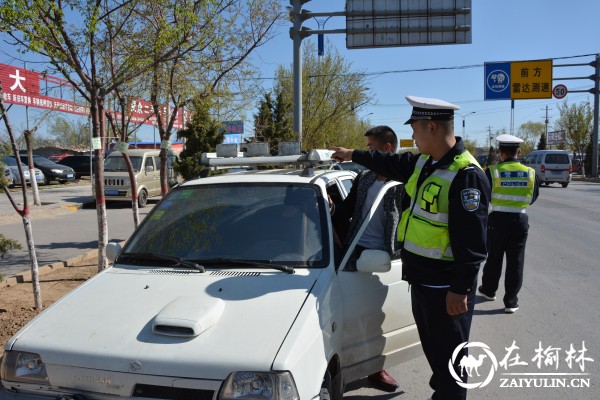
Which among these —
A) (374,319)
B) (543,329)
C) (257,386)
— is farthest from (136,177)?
(257,386)

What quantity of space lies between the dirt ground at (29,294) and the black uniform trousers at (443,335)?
3694 mm

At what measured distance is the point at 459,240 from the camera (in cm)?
294

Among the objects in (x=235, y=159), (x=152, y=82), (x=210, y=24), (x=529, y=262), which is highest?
(x=210, y=24)

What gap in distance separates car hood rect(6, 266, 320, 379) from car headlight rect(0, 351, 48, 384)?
0.04 m

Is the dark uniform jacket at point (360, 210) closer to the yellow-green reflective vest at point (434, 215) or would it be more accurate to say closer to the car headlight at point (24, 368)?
the yellow-green reflective vest at point (434, 215)

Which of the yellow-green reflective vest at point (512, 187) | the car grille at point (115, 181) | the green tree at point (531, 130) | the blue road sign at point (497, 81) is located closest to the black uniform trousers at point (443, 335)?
the yellow-green reflective vest at point (512, 187)

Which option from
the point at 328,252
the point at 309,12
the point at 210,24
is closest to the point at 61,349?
the point at 328,252

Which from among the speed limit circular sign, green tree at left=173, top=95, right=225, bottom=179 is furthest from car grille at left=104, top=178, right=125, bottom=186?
the speed limit circular sign

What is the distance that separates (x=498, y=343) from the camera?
4.98 metres

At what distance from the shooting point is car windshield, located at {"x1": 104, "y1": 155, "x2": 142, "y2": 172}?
18.5 meters

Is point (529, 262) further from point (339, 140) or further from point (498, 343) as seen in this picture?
point (339, 140)

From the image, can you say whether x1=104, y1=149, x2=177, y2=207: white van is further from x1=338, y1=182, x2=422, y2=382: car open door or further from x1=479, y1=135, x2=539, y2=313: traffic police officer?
x1=338, y1=182, x2=422, y2=382: car open door

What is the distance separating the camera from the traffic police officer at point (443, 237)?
9.64ft

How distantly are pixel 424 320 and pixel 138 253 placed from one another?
6.38 feet
